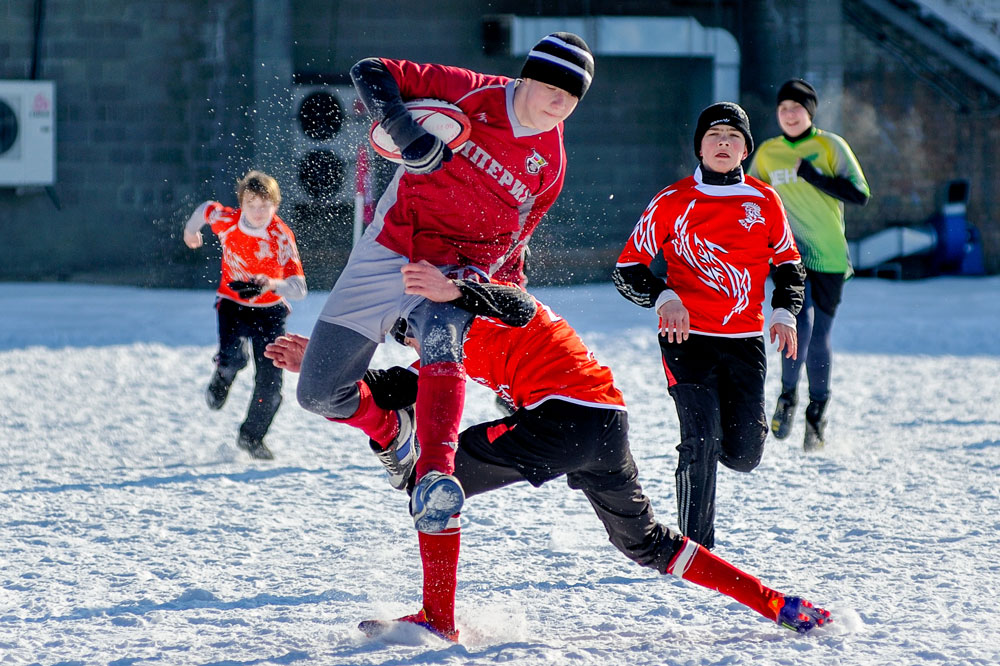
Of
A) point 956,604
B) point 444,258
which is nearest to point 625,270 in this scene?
point 444,258

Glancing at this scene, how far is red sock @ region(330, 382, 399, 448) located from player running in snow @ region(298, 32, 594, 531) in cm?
3

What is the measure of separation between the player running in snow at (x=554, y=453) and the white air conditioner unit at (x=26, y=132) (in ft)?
41.1

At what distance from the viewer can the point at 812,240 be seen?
5.88 metres

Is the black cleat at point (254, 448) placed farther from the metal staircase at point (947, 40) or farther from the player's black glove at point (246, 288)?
the metal staircase at point (947, 40)

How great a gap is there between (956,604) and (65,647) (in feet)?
8.26

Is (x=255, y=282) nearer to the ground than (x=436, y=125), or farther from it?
nearer to the ground

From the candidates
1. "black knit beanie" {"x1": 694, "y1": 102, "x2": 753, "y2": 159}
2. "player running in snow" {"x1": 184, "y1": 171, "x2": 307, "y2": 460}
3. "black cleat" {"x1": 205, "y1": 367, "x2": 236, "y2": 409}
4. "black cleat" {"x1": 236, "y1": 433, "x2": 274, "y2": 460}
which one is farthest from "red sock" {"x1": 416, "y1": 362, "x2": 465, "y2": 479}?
"black cleat" {"x1": 205, "y1": 367, "x2": 236, "y2": 409}

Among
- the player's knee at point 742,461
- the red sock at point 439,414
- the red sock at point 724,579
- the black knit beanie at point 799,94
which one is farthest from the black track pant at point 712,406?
the black knit beanie at point 799,94

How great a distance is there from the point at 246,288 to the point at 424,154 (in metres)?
2.62

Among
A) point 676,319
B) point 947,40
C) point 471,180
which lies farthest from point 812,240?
point 947,40

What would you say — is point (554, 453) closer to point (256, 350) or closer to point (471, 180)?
point (471, 180)

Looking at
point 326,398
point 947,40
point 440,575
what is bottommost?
point 440,575

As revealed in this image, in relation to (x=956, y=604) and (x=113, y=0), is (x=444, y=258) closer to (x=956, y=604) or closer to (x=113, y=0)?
(x=956, y=604)

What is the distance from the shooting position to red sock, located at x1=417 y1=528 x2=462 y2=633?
2.95 m
